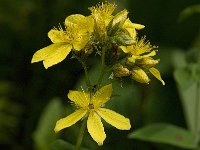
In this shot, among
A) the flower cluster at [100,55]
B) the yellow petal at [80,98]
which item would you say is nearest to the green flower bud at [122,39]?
the flower cluster at [100,55]

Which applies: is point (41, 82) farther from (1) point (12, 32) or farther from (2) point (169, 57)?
(2) point (169, 57)

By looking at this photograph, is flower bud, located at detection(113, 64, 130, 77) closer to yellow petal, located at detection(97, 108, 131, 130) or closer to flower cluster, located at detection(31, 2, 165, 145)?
flower cluster, located at detection(31, 2, 165, 145)

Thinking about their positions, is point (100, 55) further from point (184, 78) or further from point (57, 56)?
point (184, 78)

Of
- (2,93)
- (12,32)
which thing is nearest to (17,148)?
(2,93)

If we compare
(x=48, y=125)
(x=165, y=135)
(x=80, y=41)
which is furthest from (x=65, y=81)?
(x=80, y=41)

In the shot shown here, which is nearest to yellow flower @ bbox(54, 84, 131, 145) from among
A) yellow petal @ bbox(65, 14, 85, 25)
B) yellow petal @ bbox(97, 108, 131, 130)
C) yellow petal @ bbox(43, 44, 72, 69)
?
yellow petal @ bbox(97, 108, 131, 130)
